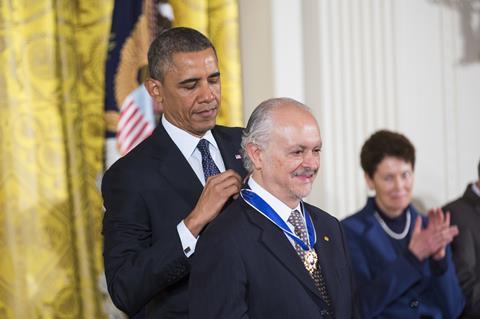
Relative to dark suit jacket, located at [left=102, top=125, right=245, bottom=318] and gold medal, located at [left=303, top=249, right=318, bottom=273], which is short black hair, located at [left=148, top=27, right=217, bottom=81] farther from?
gold medal, located at [left=303, top=249, right=318, bottom=273]

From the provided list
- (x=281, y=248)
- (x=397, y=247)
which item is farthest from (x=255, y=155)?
(x=397, y=247)

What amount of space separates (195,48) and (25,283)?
71.0 inches

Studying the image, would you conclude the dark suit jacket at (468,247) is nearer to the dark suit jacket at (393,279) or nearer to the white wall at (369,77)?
the dark suit jacket at (393,279)

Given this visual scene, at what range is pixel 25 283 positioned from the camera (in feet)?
12.0

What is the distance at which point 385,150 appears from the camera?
3.49 metres

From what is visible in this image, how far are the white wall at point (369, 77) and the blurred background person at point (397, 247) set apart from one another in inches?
17.9

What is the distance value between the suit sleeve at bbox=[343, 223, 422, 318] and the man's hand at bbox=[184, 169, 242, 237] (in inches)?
48.1

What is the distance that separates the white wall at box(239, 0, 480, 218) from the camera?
3.85m

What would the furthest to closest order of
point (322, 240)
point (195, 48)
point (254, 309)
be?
point (195, 48) → point (322, 240) → point (254, 309)

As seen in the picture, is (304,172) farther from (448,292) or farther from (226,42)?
(226,42)

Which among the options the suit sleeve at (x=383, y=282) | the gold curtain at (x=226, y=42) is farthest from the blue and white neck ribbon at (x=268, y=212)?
the gold curtain at (x=226, y=42)

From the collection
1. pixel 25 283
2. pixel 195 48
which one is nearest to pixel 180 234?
pixel 195 48

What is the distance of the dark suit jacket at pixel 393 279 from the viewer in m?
3.20

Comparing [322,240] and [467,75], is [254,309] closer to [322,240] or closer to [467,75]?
[322,240]
